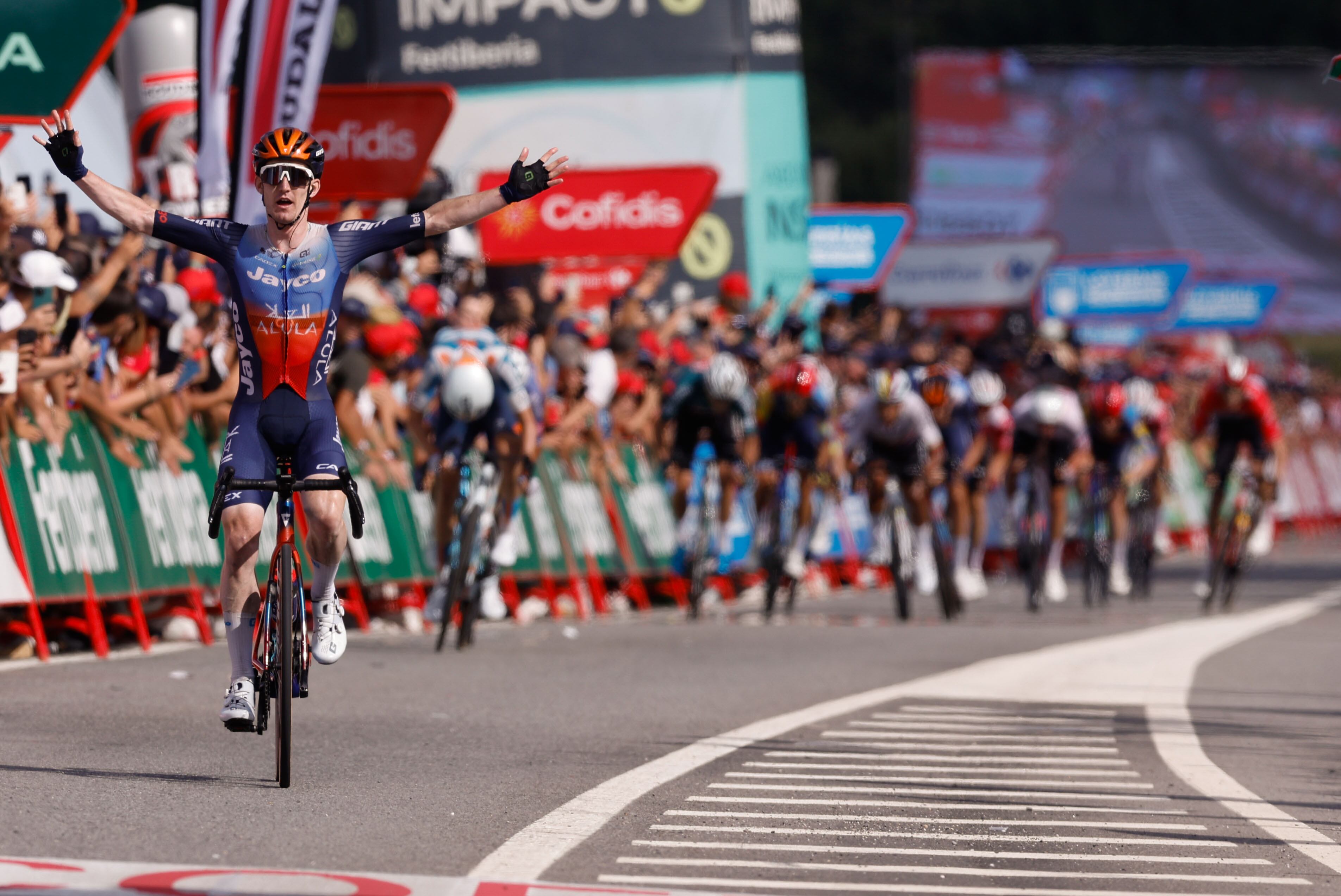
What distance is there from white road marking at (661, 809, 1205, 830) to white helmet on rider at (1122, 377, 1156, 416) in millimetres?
14330

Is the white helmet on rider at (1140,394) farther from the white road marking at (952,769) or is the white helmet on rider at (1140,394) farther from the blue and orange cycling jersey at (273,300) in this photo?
the blue and orange cycling jersey at (273,300)

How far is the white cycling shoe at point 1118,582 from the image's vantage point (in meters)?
21.1

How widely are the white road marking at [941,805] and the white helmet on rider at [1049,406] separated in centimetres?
1233

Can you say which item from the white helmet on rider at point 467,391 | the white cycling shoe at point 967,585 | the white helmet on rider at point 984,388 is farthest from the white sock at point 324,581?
the white helmet on rider at point 984,388

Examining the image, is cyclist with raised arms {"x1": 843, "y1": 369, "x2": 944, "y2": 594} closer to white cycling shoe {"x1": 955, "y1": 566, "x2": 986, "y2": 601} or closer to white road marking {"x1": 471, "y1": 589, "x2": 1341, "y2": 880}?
white road marking {"x1": 471, "y1": 589, "x2": 1341, "y2": 880}

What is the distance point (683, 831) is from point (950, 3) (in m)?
62.8

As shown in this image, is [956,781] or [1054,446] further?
[1054,446]

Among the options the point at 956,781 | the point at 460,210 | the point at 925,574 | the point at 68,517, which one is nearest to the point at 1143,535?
the point at 925,574

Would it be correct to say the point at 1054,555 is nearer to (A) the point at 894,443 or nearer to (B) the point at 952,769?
(A) the point at 894,443

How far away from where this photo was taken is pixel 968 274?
104ft

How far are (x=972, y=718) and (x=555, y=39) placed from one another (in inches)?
617

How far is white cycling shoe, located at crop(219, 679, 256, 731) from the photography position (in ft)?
26.0

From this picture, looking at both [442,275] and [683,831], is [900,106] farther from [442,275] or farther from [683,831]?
[683,831]

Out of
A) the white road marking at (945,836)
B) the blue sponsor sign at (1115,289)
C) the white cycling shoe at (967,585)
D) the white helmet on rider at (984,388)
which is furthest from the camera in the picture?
the blue sponsor sign at (1115,289)
